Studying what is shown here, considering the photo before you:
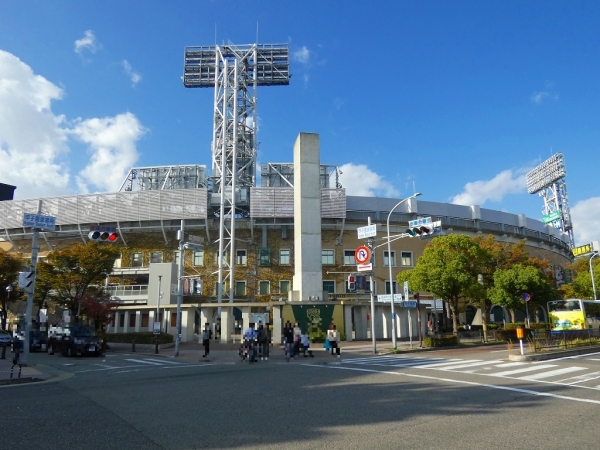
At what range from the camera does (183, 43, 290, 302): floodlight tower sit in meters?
54.8

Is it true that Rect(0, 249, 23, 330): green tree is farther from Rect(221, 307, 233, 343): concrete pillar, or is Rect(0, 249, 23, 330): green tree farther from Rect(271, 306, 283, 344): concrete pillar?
Rect(271, 306, 283, 344): concrete pillar

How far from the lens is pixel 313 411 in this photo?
9.07 metres

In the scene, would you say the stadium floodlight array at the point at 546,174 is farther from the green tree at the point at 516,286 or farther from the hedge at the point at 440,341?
the hedge at the point at 440,341

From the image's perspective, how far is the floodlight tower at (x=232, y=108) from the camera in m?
54.8

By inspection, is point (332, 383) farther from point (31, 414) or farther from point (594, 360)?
point (594, 360)

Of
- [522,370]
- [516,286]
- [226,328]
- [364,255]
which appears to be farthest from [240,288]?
[522,370]

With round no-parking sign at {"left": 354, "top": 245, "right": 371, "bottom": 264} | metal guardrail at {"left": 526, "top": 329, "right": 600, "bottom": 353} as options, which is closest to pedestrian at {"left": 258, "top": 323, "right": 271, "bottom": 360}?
round no-parking sign at {"left": 354, "top": 245, "right": 371, "bottom": 264}

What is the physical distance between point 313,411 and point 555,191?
94355 millimetres

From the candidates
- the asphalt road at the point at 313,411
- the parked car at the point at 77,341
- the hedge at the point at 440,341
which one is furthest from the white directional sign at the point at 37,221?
the hedge at the point at 440,341

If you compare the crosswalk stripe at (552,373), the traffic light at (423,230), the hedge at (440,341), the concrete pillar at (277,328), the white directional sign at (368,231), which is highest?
the white directional sign at (368,231)

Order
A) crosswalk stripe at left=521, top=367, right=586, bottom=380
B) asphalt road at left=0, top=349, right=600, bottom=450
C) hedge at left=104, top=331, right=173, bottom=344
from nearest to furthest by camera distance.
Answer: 1. asphalt road at left=0, top=349, right=600, bottom=450
2. crosswalk stripe at left=521, top=367, right=586, bottom=380
3. hedge at left=104, top=331, right=173, bottom=344

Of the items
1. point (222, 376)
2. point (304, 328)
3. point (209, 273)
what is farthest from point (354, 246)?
point (222, 376)

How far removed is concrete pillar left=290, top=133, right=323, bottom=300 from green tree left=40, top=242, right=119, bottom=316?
59.5 feet

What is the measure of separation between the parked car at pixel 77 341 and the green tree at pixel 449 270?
77.7 feet
